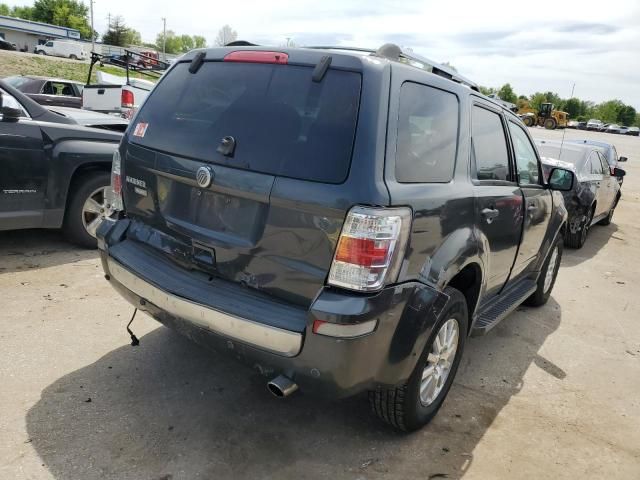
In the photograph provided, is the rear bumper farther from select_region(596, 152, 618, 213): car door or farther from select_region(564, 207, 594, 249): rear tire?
select_region(596, 152, 618, 213): car door

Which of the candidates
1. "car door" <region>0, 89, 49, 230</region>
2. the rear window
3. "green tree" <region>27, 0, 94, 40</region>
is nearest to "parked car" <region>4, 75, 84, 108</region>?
"car door" <region>0, 89, 49, 230</region>

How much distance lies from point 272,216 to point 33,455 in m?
1.58

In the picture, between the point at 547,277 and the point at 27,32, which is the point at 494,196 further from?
the point at 27,32

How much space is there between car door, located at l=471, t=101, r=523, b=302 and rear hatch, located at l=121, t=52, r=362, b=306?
3.56 ft

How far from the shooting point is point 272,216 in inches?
93.3

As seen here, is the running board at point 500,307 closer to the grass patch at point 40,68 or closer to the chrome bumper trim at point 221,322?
the chrome bumper trim at point 221,322

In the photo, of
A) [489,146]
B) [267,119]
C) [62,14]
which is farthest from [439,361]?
[62,14]

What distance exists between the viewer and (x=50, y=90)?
14.6 m

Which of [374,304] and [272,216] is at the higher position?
[272,216]

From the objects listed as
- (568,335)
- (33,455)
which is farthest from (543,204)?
(33,455)

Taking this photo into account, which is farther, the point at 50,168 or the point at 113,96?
the point at 113,96

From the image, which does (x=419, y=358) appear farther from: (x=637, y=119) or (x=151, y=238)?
(x=637, y=119)

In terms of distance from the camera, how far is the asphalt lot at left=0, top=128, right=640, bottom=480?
2557mm

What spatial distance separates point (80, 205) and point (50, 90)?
37.3 feet
